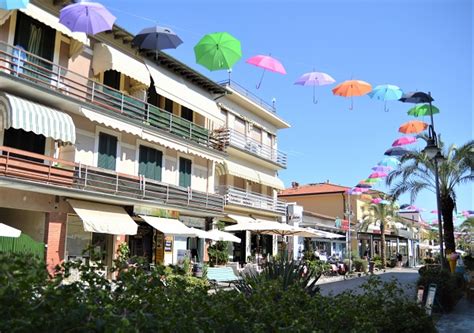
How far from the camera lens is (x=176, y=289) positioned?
15.0ft

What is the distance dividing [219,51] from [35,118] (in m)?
6.83

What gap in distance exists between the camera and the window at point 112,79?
21188 mm

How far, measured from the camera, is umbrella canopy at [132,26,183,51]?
18.5 metres

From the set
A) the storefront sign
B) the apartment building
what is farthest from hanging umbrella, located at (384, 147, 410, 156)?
the storefront sign

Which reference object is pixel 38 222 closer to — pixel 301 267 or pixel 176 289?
pixel 301 267

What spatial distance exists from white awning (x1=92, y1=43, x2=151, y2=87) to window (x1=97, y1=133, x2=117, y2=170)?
9.32ft

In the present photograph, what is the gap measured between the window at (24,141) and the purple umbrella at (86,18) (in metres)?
4.69

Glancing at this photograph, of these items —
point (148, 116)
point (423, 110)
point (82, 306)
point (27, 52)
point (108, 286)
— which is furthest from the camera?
point (148, 116)

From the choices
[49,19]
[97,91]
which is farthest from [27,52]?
[97,91]

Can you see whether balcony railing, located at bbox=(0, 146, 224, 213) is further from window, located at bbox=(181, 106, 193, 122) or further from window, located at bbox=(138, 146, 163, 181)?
window, located at bbox=(181, 106, 193, 122)

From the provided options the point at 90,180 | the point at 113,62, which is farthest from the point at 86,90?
the point at 90,180

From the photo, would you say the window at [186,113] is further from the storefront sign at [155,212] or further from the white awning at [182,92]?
the storefront sign at [155,212]

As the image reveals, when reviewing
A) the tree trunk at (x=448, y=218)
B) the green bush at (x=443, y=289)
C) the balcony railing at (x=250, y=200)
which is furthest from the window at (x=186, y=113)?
the green bush at (x=443, y=289)

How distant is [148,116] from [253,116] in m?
13.0
